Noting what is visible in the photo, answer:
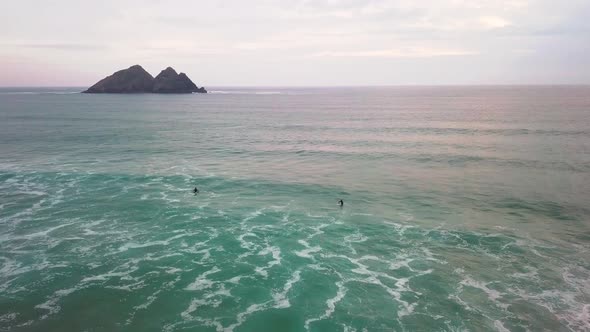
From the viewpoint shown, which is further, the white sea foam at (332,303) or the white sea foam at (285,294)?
the white sea foam at (285,294)

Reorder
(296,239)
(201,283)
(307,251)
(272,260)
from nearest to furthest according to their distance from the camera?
(201,283) → (272,260) → (307,251) → (296,239)

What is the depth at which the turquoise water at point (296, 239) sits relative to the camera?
25.0 m

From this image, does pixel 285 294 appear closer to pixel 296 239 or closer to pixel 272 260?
pixel 272 260

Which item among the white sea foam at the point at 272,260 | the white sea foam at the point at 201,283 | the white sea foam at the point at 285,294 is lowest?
the white sea foam at the point at 285,294

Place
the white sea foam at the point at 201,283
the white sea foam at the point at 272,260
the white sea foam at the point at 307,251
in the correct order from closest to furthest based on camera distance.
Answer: the white sea foam at the point at 201,283 → the white sea foam at the point at 272,260 → the white sea foam at the point at 307,251

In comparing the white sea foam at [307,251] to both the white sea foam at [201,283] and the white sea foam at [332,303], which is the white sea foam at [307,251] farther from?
the white sea foam at [201,283]

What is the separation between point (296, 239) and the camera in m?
36.7

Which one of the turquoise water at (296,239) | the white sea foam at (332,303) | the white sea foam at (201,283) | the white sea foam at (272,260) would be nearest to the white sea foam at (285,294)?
the turquoise water at (296,239)

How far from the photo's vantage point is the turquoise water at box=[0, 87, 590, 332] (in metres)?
25.0

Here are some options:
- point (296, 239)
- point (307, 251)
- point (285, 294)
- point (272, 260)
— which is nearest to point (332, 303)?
point (285, 294)

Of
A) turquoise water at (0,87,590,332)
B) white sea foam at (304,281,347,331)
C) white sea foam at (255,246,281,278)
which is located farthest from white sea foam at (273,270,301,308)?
white sea foam at (304,281,347,331)

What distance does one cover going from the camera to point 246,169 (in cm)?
6231

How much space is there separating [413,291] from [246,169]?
39792mm

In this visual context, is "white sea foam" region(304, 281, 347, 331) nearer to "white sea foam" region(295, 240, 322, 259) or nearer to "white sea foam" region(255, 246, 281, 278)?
"white sea foam" region(295, 240, 322, 259)
